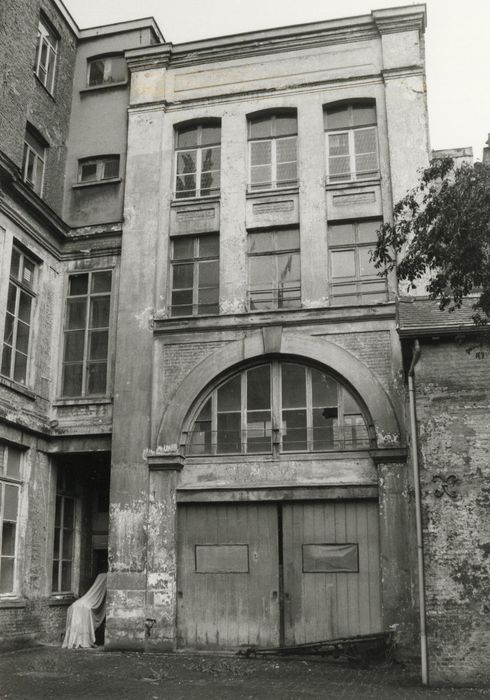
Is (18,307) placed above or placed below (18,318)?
above

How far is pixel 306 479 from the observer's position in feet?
47.5

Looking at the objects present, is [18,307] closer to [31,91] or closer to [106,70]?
[31,91]

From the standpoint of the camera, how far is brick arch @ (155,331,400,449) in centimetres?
1459

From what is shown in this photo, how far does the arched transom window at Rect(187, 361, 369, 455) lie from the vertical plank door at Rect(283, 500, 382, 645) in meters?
1.28

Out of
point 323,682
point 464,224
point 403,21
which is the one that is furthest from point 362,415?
point 403,21

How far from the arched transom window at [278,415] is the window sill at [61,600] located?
4203mm

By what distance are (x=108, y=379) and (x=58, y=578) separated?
4.35m

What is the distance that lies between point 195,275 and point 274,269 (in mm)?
1730

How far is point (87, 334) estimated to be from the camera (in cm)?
1667

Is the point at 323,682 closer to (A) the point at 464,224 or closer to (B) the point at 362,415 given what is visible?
(B) the point at 362,415

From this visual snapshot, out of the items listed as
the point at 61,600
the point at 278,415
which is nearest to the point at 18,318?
the point at 278,415

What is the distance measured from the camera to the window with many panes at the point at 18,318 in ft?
49.8

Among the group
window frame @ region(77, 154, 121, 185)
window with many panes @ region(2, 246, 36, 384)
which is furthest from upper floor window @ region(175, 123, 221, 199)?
window with many panes @ region(2, 246, 36, 384)

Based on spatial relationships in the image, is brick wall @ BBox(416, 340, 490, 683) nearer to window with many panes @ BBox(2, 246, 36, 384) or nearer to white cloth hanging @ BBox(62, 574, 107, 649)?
white cloth hanging @ BBox(62, 574, 107, 649)
